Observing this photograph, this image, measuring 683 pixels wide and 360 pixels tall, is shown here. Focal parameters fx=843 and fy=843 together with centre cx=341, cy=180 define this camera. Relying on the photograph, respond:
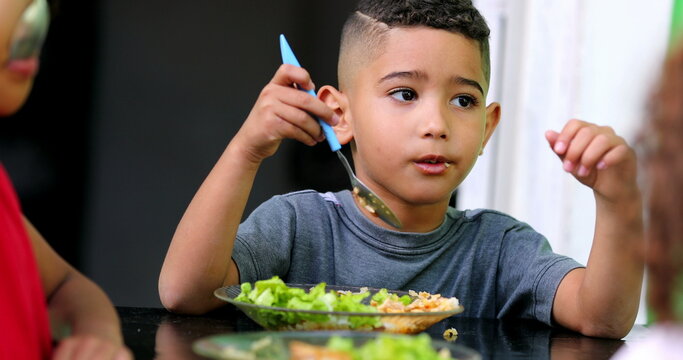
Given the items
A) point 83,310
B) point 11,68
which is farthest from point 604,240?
point 11,68

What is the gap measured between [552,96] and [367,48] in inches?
Answer: 63.7

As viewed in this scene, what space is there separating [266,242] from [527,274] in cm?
45

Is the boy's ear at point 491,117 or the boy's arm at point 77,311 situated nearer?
the boy's arm at point 77,311

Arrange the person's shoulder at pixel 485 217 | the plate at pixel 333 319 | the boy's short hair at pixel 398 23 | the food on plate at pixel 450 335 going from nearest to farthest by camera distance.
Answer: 1. the plate at pixel 333 319
2. the food on plate at pixel 450 335
3. the boy's short hair at pixel 398 23
4. the person's shoulder at pixel 485 217

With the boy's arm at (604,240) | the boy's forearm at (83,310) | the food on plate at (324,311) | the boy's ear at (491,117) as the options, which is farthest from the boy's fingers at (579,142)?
the boy's forearm at (83,310)

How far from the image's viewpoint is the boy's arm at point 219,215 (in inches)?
46.4

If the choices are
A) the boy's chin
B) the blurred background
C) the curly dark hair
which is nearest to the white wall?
the blurred background

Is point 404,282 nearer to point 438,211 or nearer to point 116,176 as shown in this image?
point 438,211

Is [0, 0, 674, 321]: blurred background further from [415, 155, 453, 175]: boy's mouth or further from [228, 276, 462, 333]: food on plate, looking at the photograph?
[228, 276, 462, 333]: food on plate

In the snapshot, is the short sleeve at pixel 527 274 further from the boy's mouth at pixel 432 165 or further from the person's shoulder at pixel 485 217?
the boy's mouth at pixel 432 165

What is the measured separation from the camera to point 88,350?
29.5 inches

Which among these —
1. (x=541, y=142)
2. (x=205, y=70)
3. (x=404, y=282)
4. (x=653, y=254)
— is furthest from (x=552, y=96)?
(x=653, y=254)

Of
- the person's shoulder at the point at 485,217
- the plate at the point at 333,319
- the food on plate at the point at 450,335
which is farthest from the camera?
the person's shoulder at the point at 485,217

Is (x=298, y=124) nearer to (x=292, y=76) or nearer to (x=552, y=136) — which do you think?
(x=292, y=76)
